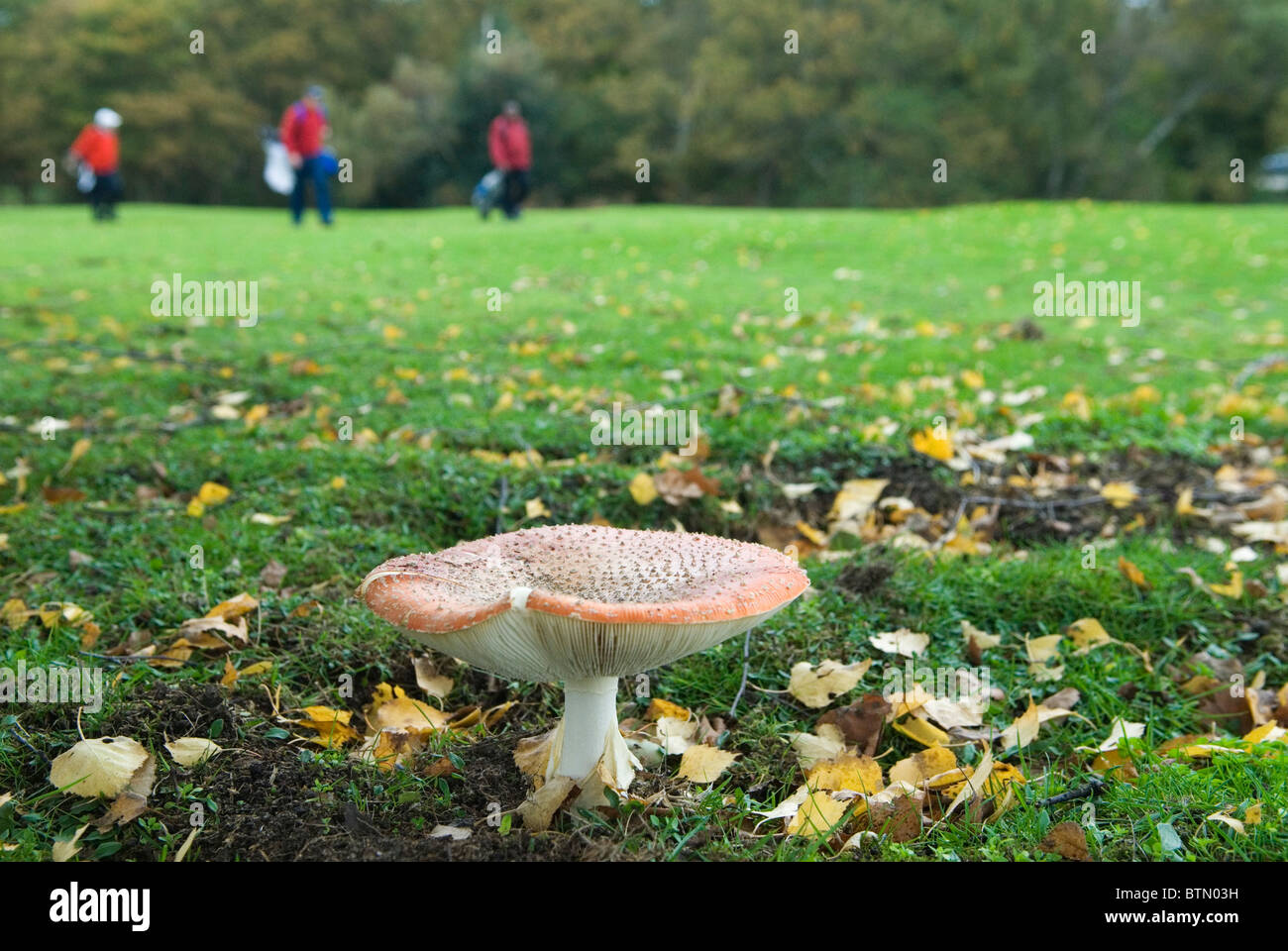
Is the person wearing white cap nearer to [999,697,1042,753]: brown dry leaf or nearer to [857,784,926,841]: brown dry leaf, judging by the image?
[999,697,1042,753]: brown dry leaf

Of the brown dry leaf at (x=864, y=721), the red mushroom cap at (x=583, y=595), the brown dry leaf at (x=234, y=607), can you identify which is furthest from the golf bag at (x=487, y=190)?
the red mushroom cap at (x=583, y=595)

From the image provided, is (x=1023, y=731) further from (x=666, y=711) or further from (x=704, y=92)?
(x=704, y=92)

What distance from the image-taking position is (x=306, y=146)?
63.6ft

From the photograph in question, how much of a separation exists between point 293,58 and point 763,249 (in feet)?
97.9

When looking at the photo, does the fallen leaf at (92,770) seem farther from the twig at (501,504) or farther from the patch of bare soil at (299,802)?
the twig at (501,504)


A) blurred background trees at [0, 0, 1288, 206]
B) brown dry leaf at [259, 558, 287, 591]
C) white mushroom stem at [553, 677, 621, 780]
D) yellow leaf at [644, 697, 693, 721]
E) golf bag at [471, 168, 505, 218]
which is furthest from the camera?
blurred background trees at [0, 0, 1288, 206]

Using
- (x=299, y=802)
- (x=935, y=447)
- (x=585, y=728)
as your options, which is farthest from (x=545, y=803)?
(x=935, y=447)

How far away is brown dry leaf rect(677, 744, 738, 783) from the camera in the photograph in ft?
8.48

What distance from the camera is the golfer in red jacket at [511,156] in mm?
19906

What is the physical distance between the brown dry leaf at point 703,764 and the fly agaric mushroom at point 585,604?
164mm

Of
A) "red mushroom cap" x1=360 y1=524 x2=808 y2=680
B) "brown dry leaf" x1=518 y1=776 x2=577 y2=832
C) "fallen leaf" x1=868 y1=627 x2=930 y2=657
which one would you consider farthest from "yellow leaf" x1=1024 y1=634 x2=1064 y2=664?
"brown dry leaf" x1=518 y1=776 x2=577 y2=832

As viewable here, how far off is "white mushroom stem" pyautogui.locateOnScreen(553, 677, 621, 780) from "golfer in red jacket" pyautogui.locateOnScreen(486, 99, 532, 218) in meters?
18.6

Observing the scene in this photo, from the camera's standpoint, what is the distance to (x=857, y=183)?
34500mm
